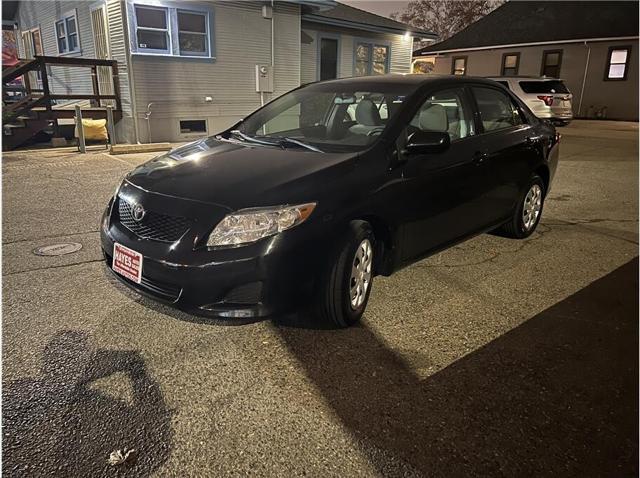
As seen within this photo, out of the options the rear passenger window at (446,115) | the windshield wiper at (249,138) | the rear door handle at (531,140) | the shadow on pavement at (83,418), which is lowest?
the shadow on pavement at (83,418)

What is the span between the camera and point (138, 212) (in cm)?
287

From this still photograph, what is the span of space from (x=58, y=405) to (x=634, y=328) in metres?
3.44

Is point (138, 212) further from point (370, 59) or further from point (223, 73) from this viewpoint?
point (370, 59)

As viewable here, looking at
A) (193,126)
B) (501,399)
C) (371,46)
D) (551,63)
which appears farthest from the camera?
(551,63)

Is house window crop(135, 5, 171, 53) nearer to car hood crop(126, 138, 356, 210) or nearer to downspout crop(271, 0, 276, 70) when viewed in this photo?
downspout crop(271, 0, 276, 70)

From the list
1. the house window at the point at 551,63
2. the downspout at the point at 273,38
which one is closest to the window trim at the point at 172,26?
the downspout at the point at 273,38

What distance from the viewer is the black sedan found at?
262cm

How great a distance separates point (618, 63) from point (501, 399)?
80.0 feet

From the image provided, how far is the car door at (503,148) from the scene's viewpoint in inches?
161

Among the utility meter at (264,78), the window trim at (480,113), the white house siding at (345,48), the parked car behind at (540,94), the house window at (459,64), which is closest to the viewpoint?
the window trim at (480,113)

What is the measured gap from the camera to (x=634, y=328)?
3195mm

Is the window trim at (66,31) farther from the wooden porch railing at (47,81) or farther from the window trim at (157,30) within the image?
the window trim at (157,30)

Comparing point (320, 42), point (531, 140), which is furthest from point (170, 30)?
point (531, 140)

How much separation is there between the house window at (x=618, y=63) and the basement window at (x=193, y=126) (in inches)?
738
